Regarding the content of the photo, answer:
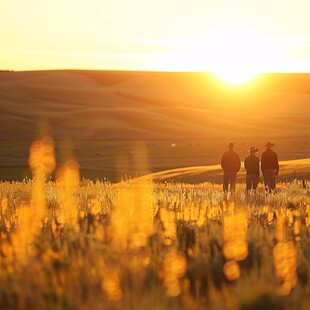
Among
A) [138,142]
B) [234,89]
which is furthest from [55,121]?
[234,89]

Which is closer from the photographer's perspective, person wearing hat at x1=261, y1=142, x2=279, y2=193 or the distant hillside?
person wearing hat at x1=261, y1=142, x2=279, y2=193

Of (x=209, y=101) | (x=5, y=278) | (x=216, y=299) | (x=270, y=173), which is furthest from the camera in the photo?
(x=209, y=101)

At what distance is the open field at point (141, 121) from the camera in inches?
2899

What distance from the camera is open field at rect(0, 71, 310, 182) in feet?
242

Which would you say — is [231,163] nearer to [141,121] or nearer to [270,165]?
A: [270,165]

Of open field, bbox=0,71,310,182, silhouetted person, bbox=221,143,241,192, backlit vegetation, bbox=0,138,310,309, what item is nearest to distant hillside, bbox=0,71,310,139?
open field, bbox=0,71,310,182

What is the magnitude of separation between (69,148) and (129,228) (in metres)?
75.3

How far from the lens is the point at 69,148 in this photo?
84.1 metres

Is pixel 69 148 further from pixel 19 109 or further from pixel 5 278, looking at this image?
pixel 5 278

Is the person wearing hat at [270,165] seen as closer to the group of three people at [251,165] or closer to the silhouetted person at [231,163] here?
the group of three people at [251,165]

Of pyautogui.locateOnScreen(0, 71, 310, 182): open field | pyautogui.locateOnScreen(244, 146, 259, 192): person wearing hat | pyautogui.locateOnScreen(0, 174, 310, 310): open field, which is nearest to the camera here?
pyautogui.locateOnScreen(0, 174, 310, 310): open field

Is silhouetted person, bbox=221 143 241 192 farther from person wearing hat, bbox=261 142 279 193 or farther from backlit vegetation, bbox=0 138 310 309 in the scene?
backlit vegetation, bbox=0 138 310 309

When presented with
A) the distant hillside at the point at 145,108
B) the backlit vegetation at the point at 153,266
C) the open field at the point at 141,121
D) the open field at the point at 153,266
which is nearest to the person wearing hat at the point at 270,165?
the backlit vegetation at the point at 153,266

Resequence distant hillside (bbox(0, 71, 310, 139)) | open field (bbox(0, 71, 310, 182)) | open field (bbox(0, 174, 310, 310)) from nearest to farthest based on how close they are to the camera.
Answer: open field (bbox(0, 174, 310, 310))
open field (bbox(0, 71, 310, 182))
distant hillside (bbox(0, 71, 310, 139))
